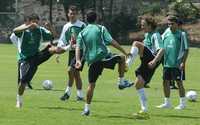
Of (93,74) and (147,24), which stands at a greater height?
(147,24)

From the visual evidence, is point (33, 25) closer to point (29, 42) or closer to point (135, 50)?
point (29, 42)

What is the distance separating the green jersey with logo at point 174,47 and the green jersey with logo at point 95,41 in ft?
8.81

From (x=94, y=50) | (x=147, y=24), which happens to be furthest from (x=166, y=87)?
(x=94, y=50)

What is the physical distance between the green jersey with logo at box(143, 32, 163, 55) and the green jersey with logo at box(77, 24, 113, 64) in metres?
1.21

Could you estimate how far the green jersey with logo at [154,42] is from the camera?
48.7 feet

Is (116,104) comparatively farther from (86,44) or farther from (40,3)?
(40,3)

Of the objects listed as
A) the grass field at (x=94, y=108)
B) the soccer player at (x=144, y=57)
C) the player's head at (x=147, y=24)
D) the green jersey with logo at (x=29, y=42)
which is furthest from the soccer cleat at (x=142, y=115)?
the green jersey with logo at (x=29, y=42)

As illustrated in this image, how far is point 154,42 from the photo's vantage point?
1500 cm

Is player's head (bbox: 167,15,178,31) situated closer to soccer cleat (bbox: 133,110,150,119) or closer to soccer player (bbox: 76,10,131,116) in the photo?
soccer player (bbox: 76,10,131,116)

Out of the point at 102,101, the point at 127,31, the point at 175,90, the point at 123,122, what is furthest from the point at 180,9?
the point at 123,122

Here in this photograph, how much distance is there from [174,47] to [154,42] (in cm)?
141

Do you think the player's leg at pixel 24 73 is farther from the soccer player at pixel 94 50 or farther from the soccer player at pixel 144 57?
the soccer player at pixel 144 57

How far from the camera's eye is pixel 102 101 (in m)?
17.3

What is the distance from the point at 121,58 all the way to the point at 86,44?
888 millimetres
